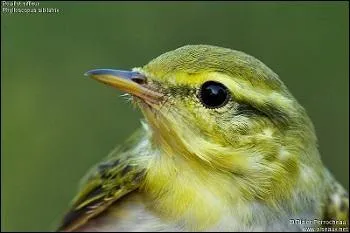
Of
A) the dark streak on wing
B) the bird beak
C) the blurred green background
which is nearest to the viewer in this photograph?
the bird beak

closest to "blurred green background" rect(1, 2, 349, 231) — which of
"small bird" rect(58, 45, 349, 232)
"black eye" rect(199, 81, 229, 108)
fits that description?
"small bird" rect(58, 45, 349, 232)

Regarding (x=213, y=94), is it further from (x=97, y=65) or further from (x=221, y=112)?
(x=97, y=65)

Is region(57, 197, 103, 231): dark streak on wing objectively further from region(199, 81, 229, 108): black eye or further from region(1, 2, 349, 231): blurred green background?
region(199, 81, 229, 108): black eye

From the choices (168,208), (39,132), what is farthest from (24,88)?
(168,208)

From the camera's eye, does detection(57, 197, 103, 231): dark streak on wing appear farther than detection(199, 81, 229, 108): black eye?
Yes

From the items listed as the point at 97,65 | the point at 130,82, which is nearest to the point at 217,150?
the point at 130,82

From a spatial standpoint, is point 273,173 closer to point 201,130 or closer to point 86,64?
point 201,130

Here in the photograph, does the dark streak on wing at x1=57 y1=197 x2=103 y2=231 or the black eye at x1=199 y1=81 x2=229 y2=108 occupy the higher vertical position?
the black eye at x1=199 y1=81 x2=229 y2=108

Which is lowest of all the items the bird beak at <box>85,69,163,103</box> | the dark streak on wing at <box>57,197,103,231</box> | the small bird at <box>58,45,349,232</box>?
the dark streak on wing at <box>57,197,103,231</box>

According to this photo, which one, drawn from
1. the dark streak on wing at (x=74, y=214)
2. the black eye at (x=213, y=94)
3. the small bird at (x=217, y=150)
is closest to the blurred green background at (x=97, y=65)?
the dark streak on wing at (x=74, y=214)
